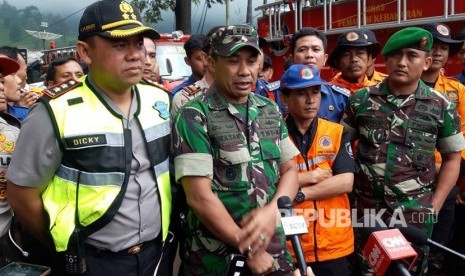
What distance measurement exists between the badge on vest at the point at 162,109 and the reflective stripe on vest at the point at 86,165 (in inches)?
9.5

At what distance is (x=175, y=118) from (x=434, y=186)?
173cm

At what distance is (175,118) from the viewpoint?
A: 232 cm

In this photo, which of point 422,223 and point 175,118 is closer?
Result: point 175,118

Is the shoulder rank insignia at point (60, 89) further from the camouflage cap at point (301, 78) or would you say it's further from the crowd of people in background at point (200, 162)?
the camouflage cap at point (301, 78)

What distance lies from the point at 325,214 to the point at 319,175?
0.22m

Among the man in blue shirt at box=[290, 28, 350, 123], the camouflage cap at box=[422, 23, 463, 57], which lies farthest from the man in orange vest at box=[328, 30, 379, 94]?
the camouflage cap at box=[422, 23, 463, 57]

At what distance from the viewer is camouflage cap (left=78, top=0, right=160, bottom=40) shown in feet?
6.85

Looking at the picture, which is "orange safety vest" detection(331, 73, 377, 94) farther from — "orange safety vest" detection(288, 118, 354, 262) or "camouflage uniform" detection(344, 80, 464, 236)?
"orange safety vest" detection(288, 118, 354, 262)

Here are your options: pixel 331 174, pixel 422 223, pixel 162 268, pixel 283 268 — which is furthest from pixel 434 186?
pixel 162 268

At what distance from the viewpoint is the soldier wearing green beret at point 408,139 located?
116 inches

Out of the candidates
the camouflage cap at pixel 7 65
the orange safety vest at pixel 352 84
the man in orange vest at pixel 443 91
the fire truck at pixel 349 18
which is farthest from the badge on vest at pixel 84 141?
the fire truck at pixel 349 18

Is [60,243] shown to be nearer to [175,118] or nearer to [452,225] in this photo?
[175,118]

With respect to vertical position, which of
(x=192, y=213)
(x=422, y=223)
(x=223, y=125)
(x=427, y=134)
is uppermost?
(x=223, y=125)

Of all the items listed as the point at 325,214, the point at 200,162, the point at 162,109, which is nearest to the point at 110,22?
the point at 162,109
